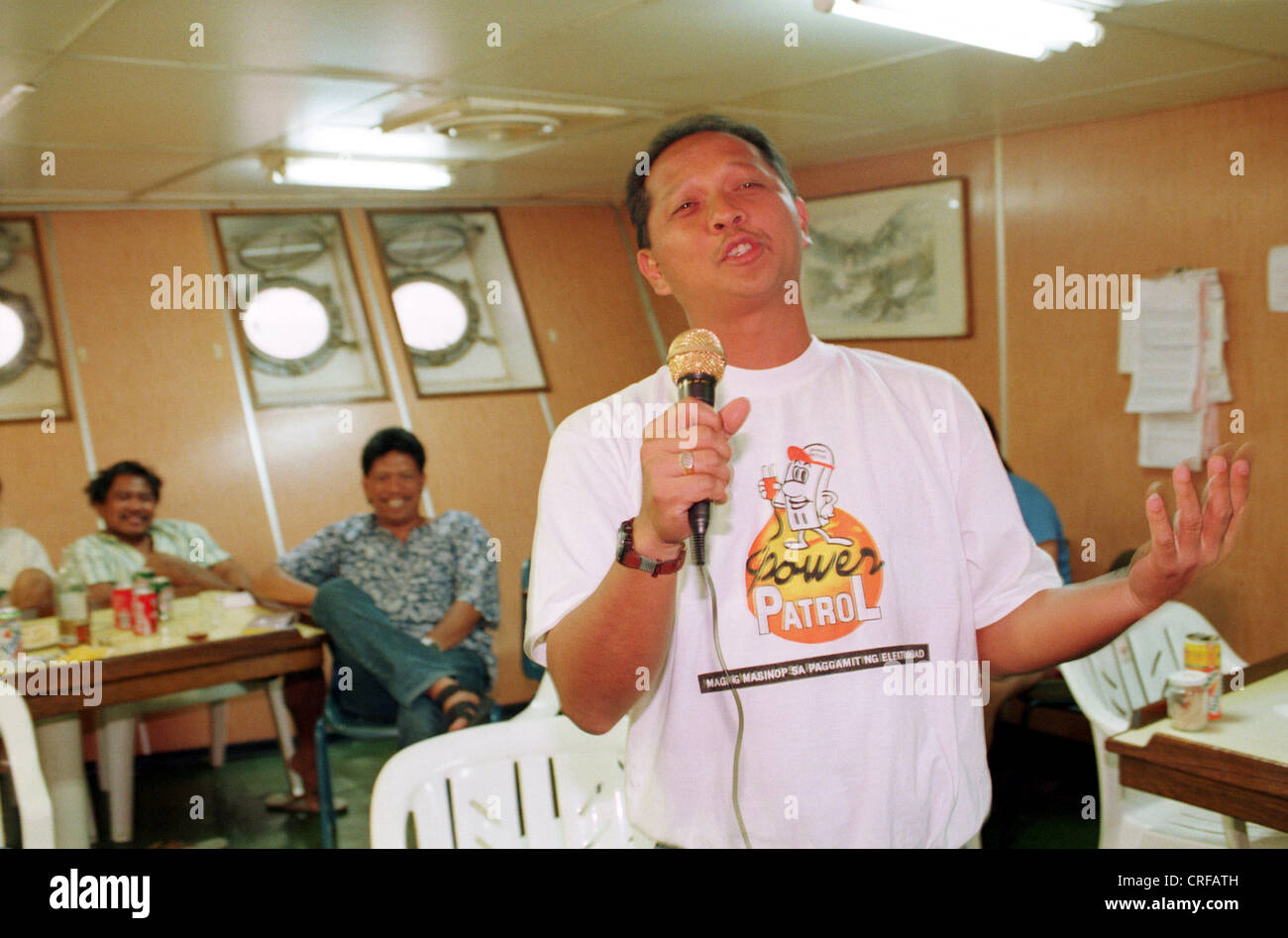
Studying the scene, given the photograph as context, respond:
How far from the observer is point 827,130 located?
10.4 ft

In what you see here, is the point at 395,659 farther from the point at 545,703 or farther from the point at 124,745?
the point at 124,745

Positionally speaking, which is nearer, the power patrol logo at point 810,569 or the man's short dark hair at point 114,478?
the power patrol logo at point 810,569

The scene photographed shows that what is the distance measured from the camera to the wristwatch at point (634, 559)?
929 millimetres

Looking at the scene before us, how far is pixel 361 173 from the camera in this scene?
3.27 metres

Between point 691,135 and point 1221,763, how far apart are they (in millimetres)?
1312

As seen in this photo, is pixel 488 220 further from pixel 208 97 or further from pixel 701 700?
pixel 701 700

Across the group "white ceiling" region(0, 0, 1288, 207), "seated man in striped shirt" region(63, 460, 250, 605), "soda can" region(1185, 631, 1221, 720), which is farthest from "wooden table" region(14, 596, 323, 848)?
"soda can" region(1185, 631, 1221, 720)

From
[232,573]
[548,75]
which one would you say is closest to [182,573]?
[232,573]

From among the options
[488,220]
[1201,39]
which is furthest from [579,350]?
[1201,39]

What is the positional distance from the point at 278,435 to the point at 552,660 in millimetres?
3574

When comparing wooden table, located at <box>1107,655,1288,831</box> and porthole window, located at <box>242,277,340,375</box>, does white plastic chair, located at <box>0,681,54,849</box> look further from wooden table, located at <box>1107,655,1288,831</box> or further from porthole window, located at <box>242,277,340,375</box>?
wooden table, located at <box>1107,655,1288,831</box>

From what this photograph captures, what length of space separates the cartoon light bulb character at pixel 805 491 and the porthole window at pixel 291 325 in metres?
1.29

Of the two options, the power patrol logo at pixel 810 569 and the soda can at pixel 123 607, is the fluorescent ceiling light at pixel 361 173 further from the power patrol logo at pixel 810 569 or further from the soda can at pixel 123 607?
the power patrol logo at pixel 810 569

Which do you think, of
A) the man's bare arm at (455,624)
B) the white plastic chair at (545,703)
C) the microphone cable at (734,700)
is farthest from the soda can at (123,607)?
the microphone cable at (734,700)
